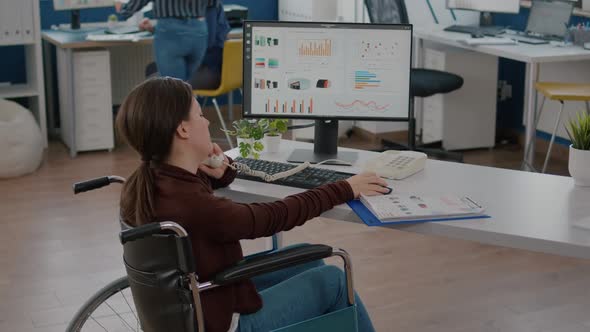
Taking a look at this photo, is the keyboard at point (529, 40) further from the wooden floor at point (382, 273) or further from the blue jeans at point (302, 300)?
the blue jeans at point (302, 300)

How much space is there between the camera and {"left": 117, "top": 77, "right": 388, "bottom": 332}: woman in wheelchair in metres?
2.19

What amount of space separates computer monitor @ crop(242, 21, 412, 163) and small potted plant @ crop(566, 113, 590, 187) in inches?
20.8

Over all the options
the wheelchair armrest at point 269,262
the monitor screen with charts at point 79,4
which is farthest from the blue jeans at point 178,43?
the wheelchair armrest at point 269,262

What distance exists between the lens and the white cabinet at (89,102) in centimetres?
566

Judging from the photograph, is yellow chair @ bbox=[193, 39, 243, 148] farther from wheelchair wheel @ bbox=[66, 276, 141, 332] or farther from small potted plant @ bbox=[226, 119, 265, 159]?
small potted plant @ bbox=[226, 119, 265, 159]

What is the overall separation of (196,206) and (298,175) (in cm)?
62

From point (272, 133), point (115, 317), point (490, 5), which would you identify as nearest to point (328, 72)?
point (272, 133)

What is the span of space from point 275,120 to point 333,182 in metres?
0.50

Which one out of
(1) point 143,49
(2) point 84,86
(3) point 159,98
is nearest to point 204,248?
(3) point 159,98

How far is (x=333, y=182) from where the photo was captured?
103 inches

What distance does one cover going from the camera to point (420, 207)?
7.99 feet

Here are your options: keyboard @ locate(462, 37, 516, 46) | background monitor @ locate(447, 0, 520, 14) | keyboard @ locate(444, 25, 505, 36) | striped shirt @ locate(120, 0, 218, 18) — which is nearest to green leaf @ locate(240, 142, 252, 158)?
striped shirt @ locate(120, 0, 218, 18)

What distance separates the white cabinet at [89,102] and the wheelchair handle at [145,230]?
3774mm

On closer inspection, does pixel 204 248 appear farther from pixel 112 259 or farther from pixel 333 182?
pixel 112 259
